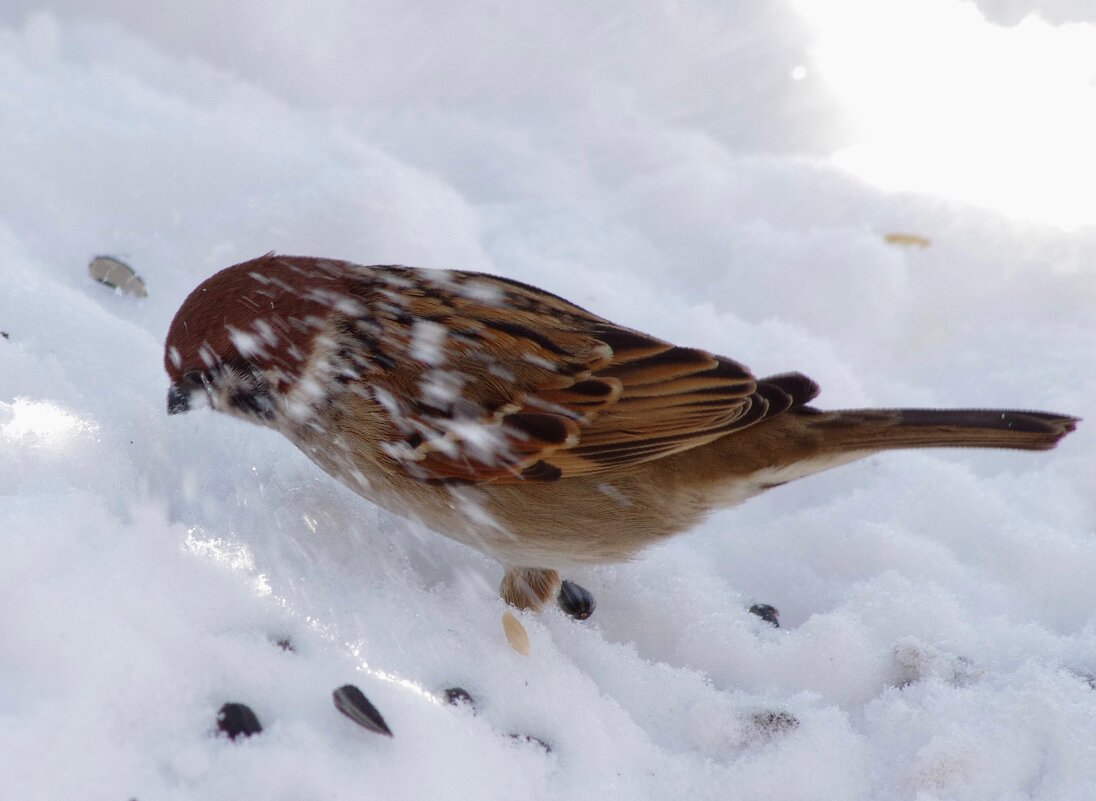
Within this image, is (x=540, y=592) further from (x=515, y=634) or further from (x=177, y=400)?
(x=177, y=400)

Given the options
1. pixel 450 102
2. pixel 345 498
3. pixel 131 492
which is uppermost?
pixel 450 102

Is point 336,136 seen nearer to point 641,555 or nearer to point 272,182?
point 272,182

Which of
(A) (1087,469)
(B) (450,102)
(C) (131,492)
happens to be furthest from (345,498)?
(B) (450,102)

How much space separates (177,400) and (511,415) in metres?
0.72

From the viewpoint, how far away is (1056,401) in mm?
3264

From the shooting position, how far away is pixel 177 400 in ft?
7.77

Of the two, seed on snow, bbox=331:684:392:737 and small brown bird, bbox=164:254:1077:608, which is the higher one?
small brown bird, bbox=164:254:1077:608

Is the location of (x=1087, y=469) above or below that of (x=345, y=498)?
above

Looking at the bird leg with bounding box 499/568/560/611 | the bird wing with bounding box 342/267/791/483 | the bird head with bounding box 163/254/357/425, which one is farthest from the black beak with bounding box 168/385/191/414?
the bird leg with bounding box 499/568/560/611

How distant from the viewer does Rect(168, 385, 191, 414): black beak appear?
2.37 meters

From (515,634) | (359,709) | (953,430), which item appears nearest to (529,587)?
(515,634)

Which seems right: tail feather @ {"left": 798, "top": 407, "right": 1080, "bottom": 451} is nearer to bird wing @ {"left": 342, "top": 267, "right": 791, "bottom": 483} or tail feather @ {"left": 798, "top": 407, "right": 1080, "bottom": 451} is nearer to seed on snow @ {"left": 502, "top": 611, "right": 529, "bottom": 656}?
bird wing @ {"left": 342, "top": 267, "right": 791, "bottom": 483}

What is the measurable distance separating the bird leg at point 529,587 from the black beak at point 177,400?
778 mm

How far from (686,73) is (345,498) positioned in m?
2.89
